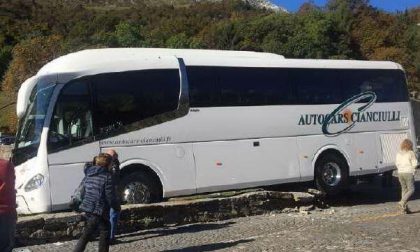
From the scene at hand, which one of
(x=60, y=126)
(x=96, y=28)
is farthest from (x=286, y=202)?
(x=96, y=28)

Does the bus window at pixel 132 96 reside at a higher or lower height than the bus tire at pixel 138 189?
higher

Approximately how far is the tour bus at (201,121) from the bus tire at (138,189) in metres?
0.02

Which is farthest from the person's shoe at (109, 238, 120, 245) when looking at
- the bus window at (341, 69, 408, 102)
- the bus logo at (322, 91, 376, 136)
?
the bus window at (341, 69, 408, 102)

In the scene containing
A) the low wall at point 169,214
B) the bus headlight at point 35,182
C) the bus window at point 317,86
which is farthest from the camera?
the bus window at point 317,86

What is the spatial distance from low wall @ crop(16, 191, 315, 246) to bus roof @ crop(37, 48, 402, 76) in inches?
113

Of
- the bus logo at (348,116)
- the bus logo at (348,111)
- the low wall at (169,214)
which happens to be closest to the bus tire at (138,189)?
the low wall at (169,214)

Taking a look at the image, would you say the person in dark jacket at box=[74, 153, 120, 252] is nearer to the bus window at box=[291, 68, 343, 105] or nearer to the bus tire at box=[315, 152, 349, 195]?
the bus window at box=[291, 68, 343, 105]

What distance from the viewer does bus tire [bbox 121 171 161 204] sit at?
458 inches

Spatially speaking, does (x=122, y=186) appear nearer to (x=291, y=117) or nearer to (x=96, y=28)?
(x=291, y=117)

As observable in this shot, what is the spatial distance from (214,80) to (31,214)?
481 cm

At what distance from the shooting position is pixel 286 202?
43.5 ft

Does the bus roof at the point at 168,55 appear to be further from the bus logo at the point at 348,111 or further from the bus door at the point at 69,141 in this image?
the bus logo at the point at 348,111

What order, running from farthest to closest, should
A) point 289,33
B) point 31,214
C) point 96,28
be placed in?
point 96,28 < point 289,33 < point 31,214

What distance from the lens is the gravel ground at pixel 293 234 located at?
29.1 feet
